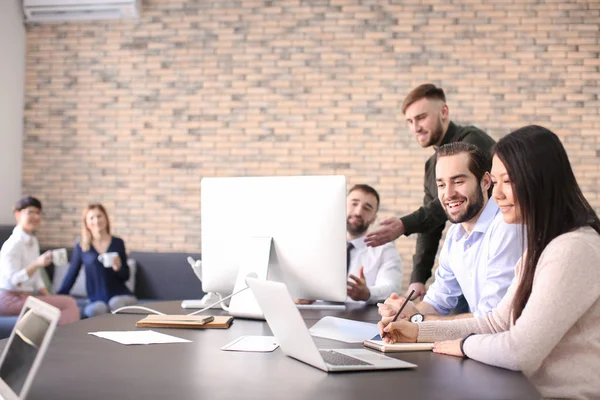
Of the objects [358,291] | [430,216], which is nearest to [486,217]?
[358,291]

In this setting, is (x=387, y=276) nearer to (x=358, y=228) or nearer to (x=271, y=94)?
(x=358, y=228)

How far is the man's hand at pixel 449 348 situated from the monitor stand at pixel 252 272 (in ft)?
2.75

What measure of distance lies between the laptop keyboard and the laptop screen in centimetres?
73

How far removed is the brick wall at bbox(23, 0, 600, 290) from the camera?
20.5 ft

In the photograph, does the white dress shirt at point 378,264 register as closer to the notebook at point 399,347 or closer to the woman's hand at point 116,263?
the notebook at point 399,347

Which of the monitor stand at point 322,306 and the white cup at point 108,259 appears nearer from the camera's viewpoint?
the monitor stand at point 322,306

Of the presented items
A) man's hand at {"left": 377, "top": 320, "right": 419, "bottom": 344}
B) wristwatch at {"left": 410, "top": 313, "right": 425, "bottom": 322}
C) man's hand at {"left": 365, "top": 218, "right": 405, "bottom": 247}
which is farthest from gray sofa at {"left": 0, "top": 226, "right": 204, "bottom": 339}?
man's hand at {"left": 377, "top": 320, "right": 419, "bottom": 344}

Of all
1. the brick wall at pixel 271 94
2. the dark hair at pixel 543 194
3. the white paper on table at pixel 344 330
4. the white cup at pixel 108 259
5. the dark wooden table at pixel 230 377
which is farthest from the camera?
the brick wall at pixel 271 94

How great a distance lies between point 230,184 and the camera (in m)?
2.71

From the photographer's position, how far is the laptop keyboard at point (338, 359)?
67.2 inches

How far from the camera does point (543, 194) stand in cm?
176

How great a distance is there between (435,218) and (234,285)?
1.55 m

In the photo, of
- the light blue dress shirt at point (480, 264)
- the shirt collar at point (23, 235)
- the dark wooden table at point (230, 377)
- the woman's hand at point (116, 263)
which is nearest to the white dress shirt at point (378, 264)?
the light blue dress shirt at point (480, 264)

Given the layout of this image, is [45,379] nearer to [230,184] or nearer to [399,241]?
[230,184]
